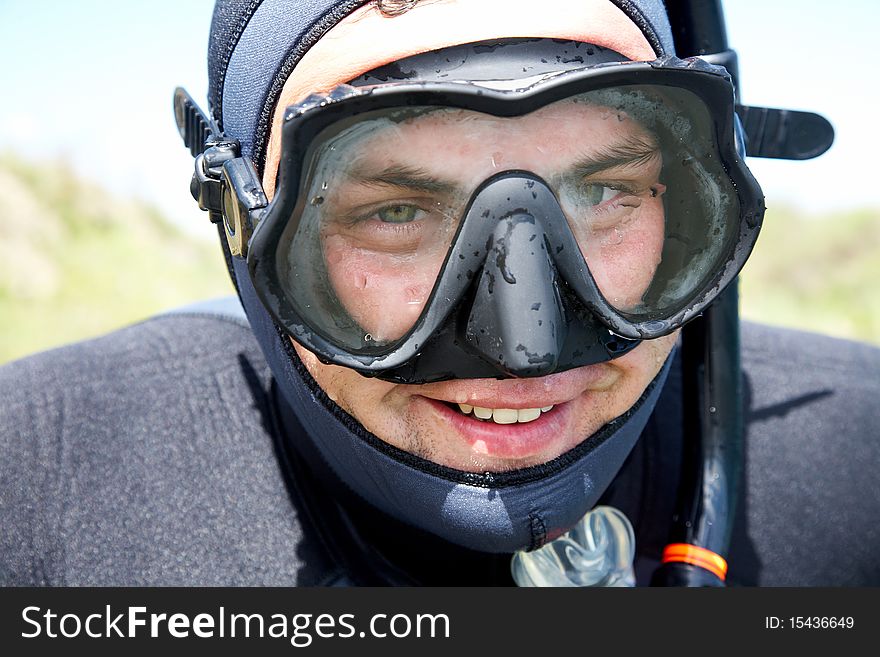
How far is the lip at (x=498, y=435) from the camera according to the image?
1.44 metres

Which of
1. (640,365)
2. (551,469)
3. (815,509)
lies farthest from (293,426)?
(815,509)

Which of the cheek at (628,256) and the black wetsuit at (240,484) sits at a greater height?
the cheek at (628,256)

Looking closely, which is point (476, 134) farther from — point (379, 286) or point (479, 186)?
point (379, 286)

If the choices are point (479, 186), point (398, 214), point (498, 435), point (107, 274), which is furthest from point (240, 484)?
point (107, 274)

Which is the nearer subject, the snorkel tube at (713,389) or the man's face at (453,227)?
the man's face at (453,227)

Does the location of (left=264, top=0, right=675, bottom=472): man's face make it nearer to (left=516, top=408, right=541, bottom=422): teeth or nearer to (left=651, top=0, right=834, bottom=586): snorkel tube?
(left=516, top=408, right=541, bottom=422): teeth

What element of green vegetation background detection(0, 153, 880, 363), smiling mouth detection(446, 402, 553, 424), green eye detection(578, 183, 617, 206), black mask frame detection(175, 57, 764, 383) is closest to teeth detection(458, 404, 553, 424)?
smiling mouth detection(446, 402, 553, 424)

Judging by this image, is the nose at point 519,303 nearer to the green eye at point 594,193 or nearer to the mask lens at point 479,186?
the mask lens at point 479,186

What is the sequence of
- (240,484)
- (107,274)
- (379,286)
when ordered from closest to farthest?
(379,286)
(240,484)
(107,274)

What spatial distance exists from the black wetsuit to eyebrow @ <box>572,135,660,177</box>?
81cm

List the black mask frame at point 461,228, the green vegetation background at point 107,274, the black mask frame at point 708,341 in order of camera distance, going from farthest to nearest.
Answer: the green vegetation background at point 107,274 < the black mask frame at point 708,341 < the black mask frame at point 461,228

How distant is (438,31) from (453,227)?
282 millimetres

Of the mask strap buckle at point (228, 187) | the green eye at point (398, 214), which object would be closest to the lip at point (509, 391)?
the green eye at point (398, 214)

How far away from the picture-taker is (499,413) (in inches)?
56.4
